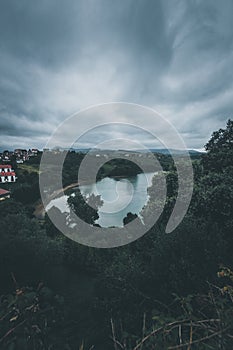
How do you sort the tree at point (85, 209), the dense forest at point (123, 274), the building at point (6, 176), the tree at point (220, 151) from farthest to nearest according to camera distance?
1. the building at point (6, 176)
2. the tree at point (85, 209)
3. the tree at point (220, 151)
4. the dense forest at point (123, 274)

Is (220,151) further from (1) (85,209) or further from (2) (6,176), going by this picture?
(2) (6,176)

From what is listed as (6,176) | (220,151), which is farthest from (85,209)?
(6,176)

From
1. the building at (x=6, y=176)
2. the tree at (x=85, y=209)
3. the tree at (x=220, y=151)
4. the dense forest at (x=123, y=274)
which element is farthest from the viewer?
the building at (x=6, y=176)

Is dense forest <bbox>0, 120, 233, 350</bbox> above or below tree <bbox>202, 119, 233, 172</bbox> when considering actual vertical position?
below

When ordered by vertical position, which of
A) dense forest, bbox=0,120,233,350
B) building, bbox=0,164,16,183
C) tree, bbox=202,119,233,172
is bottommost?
dense forest, bbox=0,120,233,350

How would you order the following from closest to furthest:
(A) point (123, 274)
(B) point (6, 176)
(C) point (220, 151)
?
(A) point (123, 274), (C) point (220, 151), (B) point (6, 176)

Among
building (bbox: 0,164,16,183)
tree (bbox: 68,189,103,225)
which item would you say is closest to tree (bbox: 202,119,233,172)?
tree (bbox: 68,189,103,225)

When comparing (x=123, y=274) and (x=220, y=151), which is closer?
(x=123, y=274)

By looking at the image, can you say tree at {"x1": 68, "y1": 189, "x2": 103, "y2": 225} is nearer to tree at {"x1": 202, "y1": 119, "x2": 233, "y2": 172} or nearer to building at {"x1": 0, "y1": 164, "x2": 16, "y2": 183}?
tree at {"x1": 202, "y1": 119, "x2": 233, "y2": 172}

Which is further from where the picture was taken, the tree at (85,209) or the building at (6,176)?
the building at (6,176)

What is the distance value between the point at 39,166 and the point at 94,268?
57.5 meters

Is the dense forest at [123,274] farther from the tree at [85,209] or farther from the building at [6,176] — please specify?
the building at [6,176]

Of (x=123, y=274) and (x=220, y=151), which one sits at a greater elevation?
(x=220, y=151)

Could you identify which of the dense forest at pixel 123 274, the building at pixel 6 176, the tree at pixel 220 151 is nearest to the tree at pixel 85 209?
the dense forest at pixel 123 274
